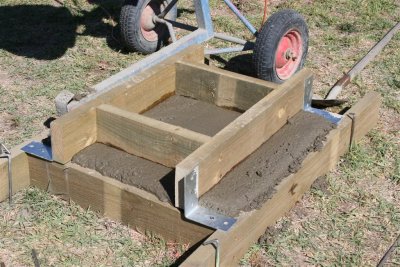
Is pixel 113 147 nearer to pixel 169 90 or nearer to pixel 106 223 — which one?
pixel 106 223

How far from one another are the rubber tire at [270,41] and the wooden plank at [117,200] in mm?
1875

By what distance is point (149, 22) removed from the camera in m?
6.21

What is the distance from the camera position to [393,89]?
5.87 metres

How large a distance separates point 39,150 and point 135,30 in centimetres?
209

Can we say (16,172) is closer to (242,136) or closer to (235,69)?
(242,136)

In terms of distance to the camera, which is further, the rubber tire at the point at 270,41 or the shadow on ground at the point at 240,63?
the shadow on ground at the point at 240,63

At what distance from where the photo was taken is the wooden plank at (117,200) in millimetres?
3834

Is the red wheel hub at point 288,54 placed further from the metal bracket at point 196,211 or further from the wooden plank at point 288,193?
the metal bracket at point 196,211

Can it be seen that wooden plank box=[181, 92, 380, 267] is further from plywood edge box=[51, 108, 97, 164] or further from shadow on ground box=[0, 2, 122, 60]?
shadow on ground box=[0, 2, 122, 60]

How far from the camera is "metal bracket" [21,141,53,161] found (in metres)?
4.22

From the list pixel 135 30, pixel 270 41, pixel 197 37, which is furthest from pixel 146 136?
Result: pixel 135 30

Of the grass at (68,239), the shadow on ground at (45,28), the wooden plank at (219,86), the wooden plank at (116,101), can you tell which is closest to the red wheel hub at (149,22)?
the shadow on ground at (45,28)

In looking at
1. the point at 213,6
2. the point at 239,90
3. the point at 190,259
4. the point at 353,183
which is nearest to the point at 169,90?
the point at 239,90

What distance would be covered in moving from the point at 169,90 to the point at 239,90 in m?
0.50
